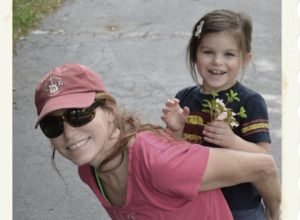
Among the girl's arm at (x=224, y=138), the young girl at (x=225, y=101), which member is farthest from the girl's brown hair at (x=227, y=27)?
the girl's arm at (x=224, y=138)

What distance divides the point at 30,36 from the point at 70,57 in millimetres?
209

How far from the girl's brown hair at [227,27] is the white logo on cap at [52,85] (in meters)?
0.23

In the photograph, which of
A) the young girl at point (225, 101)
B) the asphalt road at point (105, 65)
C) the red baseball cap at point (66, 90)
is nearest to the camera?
the red baseball cap at point (66, 90)

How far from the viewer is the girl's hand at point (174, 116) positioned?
2.55 feet

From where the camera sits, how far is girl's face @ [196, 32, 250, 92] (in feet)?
2.63

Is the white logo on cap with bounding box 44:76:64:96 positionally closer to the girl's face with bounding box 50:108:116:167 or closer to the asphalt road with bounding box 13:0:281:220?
A: the girl's face with bounding box 50:108:116:167

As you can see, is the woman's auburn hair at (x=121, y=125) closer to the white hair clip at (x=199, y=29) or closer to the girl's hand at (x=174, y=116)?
the girl's hand at (x=174, y=116)

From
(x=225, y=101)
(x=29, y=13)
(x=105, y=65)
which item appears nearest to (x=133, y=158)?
(x=225, y=101)

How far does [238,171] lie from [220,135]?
6 cm

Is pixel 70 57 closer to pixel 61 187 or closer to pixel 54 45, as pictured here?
pixel 54 45

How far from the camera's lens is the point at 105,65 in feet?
4.83

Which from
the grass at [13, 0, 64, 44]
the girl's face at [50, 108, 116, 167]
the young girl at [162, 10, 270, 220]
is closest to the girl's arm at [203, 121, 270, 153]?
the young girl at [162, 10, 270, 220]
